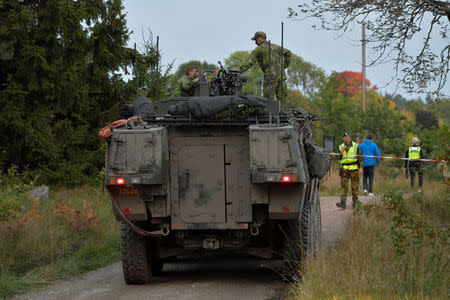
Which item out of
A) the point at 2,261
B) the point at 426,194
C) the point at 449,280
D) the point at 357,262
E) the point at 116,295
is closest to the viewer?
the point at 449,280

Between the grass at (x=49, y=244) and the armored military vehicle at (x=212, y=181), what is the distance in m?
1.24

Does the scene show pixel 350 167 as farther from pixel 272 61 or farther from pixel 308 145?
pixel 308 145

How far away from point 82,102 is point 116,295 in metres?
10.1

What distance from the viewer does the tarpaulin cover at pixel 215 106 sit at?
7.89 meters

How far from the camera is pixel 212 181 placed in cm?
804

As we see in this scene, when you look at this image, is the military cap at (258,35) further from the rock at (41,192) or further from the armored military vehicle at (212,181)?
the rock at (41,192)

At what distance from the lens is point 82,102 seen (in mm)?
17078

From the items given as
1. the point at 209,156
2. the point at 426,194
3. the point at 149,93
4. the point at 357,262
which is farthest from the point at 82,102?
the point at 357,262

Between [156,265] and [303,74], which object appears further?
[303,74]

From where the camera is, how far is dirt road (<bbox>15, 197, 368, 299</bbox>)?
7.59 meters

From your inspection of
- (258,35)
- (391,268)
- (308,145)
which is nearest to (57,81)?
(258,35)

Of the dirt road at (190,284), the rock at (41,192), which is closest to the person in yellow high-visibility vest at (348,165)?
the dirt road at (190,284)

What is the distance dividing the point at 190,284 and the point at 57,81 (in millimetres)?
9271

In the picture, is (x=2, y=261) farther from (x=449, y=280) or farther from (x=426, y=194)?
(x=426, y=194)
